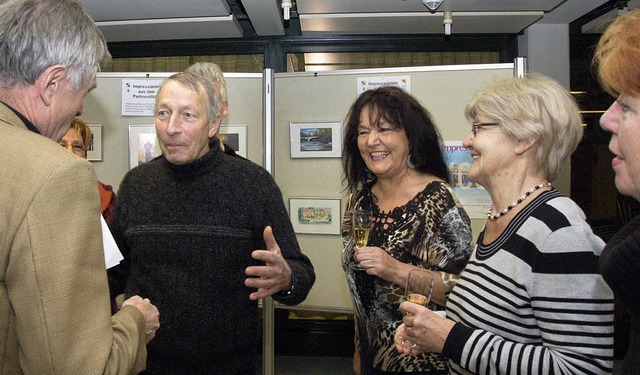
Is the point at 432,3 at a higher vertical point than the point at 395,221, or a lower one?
higher

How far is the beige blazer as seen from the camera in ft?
3.04

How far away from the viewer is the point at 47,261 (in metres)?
0.94

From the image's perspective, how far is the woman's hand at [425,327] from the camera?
1.31 meters

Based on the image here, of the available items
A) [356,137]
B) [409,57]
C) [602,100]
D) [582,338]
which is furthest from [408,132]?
Answer: [602,100]

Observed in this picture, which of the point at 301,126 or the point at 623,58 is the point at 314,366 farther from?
the point at 623,58

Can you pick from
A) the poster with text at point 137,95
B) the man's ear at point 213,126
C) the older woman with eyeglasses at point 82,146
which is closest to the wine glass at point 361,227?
the man's ear at point 213,126

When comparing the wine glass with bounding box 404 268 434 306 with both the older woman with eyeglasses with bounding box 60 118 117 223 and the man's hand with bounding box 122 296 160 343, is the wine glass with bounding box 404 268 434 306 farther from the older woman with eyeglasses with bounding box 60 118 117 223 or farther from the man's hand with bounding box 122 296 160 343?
the older woman with eyeglasses with bounding box 60 118 117 223

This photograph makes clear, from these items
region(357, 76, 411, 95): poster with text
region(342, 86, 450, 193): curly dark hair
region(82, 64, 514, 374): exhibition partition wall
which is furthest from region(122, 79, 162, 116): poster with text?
region(342, 86, 450, 193): curly dark hair

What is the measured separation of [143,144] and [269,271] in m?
1.74

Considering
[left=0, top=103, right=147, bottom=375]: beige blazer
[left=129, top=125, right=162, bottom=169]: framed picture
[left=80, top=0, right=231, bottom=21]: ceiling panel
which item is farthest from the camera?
[left=80, top=0, right=231, bottom=21]: ceiling panel

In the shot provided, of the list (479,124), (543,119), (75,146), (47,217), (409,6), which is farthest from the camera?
(409,6)

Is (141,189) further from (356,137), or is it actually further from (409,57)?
(409,57)

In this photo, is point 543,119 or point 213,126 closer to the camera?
point 543,119

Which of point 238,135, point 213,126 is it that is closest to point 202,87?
point 213,126
